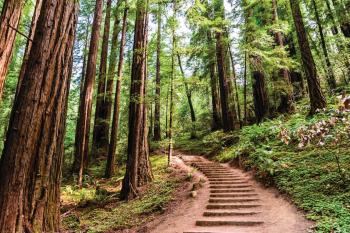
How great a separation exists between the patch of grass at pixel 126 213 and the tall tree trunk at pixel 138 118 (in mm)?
533

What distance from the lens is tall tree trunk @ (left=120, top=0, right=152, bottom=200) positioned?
360 inches

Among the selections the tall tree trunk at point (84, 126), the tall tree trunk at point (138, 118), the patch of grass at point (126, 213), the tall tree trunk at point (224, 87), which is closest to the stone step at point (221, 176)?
the patch of grass at point (126, 213)

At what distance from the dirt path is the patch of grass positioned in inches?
24.5

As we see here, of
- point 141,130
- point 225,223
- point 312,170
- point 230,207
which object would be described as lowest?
point 225,223

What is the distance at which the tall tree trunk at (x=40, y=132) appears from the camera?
3957 millimetres

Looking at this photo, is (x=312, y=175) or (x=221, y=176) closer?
(x=312, y=175)

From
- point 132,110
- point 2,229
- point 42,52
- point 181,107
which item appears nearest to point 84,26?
point 181,107

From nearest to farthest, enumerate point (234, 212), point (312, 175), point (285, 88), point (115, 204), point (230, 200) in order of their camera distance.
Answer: point (234, 212) → point (312, 175) → point (230, 200) → point (115, 204) → point (285, 88)

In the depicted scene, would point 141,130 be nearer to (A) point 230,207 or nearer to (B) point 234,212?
(A) point 230,207

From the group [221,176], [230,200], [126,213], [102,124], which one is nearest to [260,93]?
[221,176]

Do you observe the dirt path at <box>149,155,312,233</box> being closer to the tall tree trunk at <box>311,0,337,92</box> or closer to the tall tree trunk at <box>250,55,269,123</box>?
the tall tree trunk at <box>250,55,269,123</box>

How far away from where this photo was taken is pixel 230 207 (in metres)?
6.91

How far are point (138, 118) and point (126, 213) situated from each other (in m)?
3.19

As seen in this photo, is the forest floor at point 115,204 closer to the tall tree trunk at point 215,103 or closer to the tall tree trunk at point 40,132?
the tall tree trunk at point 40,132
